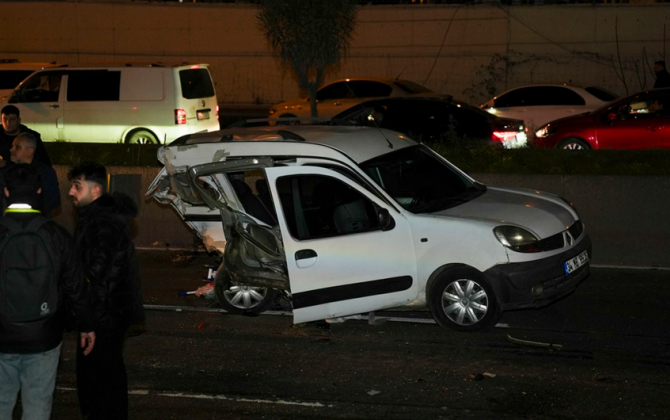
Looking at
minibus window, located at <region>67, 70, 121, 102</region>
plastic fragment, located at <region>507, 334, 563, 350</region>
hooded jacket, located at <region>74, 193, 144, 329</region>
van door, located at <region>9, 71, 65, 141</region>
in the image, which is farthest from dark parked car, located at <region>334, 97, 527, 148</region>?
hooded jacket, located at <region>74, 193, 144, 329</region>

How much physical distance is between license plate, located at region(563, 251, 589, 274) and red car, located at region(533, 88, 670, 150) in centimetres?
740

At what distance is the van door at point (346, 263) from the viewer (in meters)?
7.12

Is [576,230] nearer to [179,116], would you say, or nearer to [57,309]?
[57,309]

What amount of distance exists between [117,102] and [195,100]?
1532mm

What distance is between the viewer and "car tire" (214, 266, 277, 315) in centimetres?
813

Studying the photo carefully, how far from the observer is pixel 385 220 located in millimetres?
7176

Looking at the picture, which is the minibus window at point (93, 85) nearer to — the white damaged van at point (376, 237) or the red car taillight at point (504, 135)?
the red car taillight at point (504, 135)

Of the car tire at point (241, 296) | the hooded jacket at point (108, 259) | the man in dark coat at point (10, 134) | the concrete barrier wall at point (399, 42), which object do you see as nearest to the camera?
the hooded jacket at point (108, 259)

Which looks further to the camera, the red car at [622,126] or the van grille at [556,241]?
the red car at [622,126]

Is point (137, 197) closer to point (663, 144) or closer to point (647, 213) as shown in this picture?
point (647, 213)

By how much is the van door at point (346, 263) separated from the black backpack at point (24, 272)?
295 centimetres

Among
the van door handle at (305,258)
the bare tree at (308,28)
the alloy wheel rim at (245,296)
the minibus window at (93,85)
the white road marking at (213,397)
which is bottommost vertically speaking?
the white road marking at (213,397)

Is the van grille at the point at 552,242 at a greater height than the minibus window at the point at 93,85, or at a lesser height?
lesser

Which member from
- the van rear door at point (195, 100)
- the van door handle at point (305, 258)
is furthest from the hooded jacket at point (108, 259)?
the van rear door at point (195, 100)
